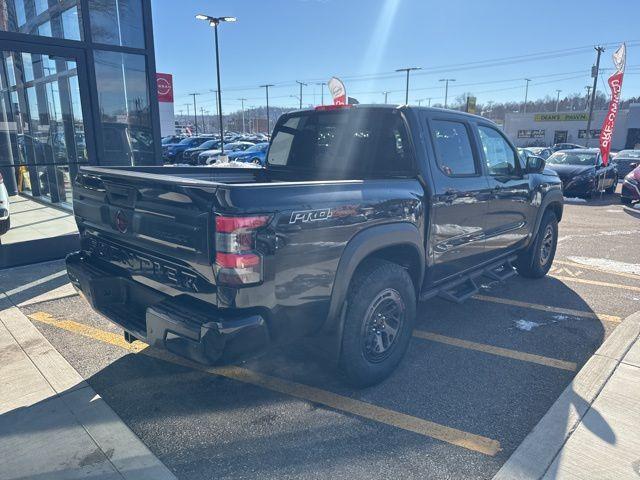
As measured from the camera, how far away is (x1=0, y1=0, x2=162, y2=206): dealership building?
675 centimetres

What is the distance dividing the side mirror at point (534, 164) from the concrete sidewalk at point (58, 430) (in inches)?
183

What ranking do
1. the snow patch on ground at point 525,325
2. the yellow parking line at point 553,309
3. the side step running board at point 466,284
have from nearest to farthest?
the side step running board at point 466,284 < the snow patch on ground at point 525,325 < the yellow parking line at point 553,309

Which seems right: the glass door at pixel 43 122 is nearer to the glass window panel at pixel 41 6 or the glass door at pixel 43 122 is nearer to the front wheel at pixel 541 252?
the glass window panel at pixel 41 6

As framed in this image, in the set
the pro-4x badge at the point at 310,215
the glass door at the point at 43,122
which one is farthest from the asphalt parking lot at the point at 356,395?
the glass door at the point at 43,122

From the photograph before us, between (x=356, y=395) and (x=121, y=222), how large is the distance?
6.54 ft

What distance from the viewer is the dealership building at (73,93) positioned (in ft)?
22.2

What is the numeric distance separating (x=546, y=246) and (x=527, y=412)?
3.59 metres

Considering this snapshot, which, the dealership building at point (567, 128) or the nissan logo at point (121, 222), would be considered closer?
the nissan logo at point (121, 222)

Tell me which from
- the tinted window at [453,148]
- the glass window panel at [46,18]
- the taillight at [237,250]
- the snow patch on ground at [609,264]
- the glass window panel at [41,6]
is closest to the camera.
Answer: the taillight at [237,250]

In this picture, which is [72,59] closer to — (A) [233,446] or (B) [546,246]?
(A) [233,446]

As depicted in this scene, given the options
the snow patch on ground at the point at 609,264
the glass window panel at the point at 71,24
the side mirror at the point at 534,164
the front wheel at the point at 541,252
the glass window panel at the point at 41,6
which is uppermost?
the glass window panel at the point at 41,6

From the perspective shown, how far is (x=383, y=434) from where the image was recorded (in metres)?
2.81

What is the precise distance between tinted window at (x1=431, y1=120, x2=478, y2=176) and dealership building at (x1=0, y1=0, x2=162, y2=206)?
5.22m

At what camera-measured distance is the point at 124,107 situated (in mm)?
7461
